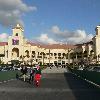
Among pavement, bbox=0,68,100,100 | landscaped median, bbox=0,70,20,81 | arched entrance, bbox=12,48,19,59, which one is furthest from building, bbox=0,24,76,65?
pavement, bbox=0,68,100,100

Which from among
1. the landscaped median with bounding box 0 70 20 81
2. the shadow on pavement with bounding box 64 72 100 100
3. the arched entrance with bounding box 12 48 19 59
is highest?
the arched entrance with bounding box 12 48 19 59

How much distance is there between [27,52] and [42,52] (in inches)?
526

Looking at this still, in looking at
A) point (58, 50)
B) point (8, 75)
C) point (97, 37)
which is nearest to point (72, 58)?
point (58, 50)

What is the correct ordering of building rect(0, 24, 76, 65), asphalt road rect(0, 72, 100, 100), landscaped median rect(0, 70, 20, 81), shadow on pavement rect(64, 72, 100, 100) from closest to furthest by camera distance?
1. asphalt road rect(0, 72, 100, 100)
2. shadow on pavement rect(64, 72, 100, 100)
3. landscaped median rect(0, 70, 20, 81)
4. building rect(0, 24, 76, 65)

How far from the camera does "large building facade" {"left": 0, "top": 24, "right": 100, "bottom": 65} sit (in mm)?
149775

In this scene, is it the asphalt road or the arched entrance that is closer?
the asphalt road

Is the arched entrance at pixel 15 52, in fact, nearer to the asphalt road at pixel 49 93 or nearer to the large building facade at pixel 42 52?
the large building facade at pixel 42 52

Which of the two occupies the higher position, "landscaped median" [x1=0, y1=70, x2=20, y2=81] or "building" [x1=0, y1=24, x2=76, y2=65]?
"building" [x1=0, y1=24, x2=76, y2=65]

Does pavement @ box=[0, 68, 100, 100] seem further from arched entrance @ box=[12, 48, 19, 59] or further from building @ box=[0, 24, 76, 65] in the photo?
arched entrance @ box=[12, 48, 19, 59]

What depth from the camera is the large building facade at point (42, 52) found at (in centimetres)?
14977

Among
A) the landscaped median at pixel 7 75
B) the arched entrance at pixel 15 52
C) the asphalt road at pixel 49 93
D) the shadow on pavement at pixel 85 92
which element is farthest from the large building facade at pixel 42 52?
the asphalt road at pixel 49 93

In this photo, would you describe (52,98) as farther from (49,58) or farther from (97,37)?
(49,58)

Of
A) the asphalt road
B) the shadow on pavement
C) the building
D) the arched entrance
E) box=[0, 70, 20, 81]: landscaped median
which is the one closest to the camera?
the asphalt road

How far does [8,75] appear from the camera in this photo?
125 feet
